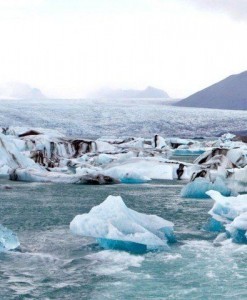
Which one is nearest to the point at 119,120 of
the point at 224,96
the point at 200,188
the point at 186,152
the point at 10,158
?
the point at 186,152

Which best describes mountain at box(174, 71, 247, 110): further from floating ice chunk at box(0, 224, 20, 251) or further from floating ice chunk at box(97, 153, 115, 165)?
floating ice chunk at box(0, 224, 20, 251)

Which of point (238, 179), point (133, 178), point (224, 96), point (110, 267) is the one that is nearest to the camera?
point (110, 267)

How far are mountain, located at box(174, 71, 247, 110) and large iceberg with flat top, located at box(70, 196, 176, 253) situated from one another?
63.2 m

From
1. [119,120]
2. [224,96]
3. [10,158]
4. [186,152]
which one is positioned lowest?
[186,152]

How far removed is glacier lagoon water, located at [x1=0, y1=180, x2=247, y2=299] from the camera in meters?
3.81

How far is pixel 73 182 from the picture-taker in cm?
1071

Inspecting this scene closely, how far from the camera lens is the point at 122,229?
5004 millimetres

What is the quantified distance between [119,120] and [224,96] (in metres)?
39.7

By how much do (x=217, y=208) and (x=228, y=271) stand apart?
211 centimetres

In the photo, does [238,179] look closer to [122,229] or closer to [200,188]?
[200,188]

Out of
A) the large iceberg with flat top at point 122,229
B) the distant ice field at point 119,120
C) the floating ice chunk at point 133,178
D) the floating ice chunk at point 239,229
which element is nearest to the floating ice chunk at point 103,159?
the floating ice chunk at point 133,178

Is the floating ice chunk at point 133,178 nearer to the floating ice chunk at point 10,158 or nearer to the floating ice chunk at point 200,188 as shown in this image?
the floating ice chunk at point 10,158

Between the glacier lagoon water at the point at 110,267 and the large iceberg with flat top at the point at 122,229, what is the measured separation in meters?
0.10

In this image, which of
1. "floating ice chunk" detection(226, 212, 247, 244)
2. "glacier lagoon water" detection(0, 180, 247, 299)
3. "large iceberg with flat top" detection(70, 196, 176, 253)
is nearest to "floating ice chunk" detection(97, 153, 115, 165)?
"glacier lagoon water" detection(0, 180, 247, 299)
